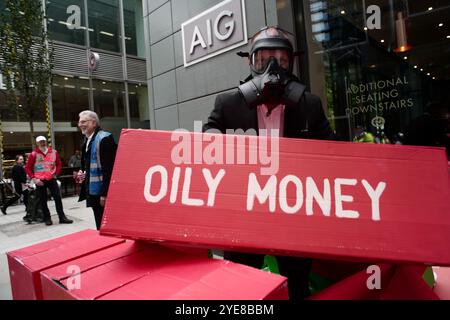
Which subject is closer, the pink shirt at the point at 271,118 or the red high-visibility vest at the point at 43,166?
the pink shirt at the point at 271,118

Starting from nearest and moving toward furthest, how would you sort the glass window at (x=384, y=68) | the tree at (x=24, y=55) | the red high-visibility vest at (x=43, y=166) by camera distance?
the glass window at (x=384, y=68)
the red high-visibility vest at (x=43, y=166)
the tree at (x=24, y=55)

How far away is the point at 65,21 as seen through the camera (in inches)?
452

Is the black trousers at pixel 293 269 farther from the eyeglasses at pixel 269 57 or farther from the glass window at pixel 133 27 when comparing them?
the glass window at pixel 133 27

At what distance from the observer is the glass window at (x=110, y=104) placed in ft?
42.1

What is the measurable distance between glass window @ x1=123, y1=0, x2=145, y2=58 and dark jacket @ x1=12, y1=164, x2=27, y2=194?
7.76 metres

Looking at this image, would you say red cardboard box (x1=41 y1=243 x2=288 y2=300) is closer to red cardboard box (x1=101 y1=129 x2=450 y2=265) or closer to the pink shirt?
red cardboard box (x1=101 y1=129 x2=450 y2=265)

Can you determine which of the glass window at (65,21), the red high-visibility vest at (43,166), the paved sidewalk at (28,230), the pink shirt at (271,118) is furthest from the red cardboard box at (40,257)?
the glass window at (65,21)

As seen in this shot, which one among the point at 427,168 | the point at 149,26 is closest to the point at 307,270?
the point at 427,168

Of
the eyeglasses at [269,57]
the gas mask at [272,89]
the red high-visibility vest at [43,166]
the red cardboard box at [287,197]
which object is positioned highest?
the eyeglasses at [269,57]

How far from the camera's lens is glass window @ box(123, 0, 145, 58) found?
43.7ft

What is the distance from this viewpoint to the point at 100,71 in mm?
12758

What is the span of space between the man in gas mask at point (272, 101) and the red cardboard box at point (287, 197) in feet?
1.32
